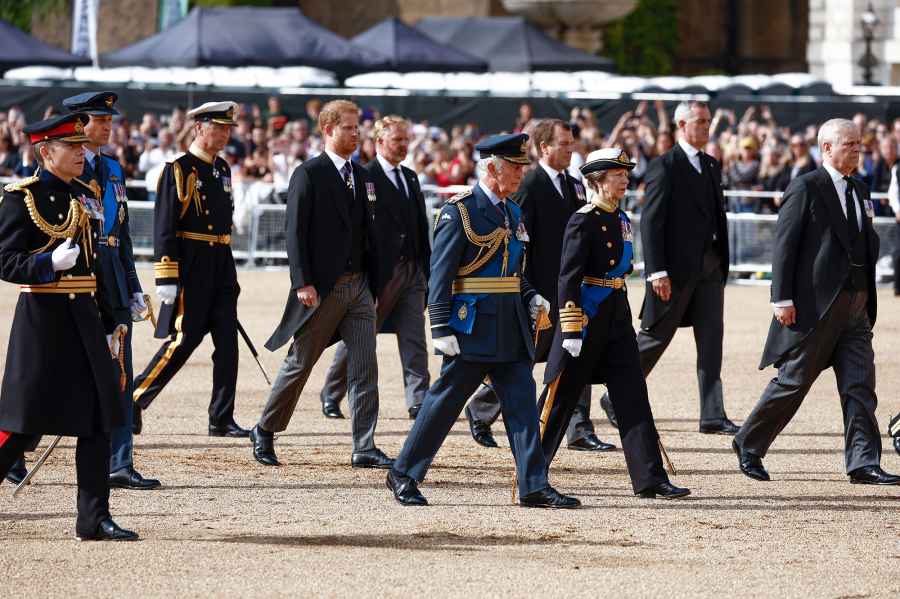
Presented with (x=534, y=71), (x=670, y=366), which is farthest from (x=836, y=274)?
(x=534, y=71)

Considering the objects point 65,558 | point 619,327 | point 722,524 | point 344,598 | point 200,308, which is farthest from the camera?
point 200,308

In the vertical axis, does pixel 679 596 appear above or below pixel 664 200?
below

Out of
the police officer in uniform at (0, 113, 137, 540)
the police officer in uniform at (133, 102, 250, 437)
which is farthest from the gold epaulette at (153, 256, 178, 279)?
the police officer in uniform at (0, 113, 137, 540)

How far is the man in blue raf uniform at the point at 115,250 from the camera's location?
877 centimetres

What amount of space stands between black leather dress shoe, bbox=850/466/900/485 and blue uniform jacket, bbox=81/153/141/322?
3.49 metres

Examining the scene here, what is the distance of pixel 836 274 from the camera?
905 centimetres

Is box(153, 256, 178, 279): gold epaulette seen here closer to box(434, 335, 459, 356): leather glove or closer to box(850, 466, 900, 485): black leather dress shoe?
box(434, 335, 459, 356): leather glove

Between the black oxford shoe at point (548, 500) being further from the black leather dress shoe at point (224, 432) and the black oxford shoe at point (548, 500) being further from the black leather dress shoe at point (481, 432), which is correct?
the black leather dress shoe at point (224, 432)

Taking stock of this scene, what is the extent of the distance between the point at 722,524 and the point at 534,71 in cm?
2347

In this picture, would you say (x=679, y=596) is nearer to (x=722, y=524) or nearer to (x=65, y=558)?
(x=722, y=524)

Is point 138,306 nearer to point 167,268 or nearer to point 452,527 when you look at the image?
point 167,268

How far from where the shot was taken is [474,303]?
27.1 ft

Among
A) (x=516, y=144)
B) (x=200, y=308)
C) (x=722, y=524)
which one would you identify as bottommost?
(x=722, y=524)

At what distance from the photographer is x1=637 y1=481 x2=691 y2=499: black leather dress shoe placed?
859 cm
